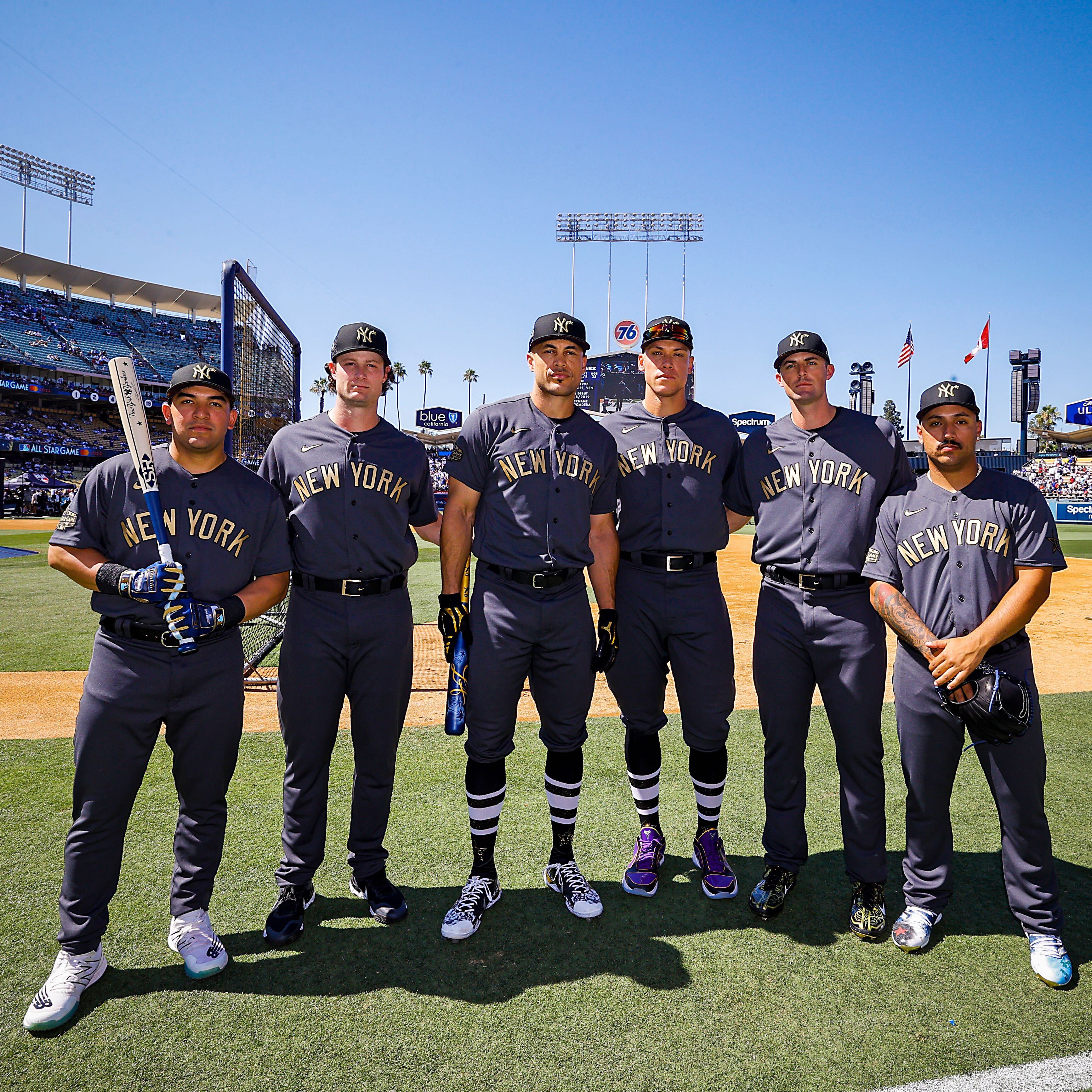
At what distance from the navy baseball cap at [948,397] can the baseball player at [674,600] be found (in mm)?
876

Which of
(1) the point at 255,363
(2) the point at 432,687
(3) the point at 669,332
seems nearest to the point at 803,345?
(3) the point at 669,332

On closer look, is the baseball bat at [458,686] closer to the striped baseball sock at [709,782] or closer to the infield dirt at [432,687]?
the striped baseball sock at [709,782]

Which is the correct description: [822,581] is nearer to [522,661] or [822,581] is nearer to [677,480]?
[677,480]

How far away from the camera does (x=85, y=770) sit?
272 cm

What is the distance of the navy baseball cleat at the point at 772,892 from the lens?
3.22 meters

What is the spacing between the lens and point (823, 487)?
3367 millimetres

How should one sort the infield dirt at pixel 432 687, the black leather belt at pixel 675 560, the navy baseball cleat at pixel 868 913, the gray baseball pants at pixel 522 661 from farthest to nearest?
the infield dirt at pixel 432 687 < the black leather belt at pixel 675 560 < the gray baseball pants at pixel 522 661 < the navy baseball cleat at pixel 868 913

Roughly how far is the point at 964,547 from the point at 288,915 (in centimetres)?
320

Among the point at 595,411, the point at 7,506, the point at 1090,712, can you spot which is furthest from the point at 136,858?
the point at 595,411

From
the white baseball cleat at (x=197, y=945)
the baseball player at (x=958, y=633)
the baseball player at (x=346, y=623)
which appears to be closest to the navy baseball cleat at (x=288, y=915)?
the baseball player at (x=346, y=623)

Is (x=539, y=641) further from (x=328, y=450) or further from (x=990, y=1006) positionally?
(x=990, y=1006)

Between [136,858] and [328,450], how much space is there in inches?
89.1

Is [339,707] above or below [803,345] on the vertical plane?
below

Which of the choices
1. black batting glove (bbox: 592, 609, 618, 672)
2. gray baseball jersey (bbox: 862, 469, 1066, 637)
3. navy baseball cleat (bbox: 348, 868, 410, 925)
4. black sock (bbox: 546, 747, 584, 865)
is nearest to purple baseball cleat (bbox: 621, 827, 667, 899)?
black sock (bbox: 546, 747, 584, 865)
